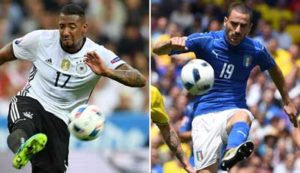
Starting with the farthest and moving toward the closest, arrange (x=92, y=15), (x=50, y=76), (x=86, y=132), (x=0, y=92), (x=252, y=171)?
1. (x=92, y=15)
2. (x=0, y=92)
3. (x=252, y=171)
4. (x=50, y=76)
5. (x=86, y=132)

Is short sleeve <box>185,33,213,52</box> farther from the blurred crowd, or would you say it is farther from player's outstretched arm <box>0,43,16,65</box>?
the blurred crowd

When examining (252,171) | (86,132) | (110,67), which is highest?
(110,67)

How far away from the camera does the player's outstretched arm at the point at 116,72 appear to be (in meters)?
7.55

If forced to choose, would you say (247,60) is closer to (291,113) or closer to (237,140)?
(291,113)

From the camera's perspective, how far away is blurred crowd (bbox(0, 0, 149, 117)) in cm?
1448

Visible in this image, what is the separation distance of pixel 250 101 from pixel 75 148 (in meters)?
2.98

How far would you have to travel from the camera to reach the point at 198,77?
27.2 feet

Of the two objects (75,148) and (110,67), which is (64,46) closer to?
(110,67)

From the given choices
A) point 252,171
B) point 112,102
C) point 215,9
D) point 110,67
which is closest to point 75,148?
point 112,102

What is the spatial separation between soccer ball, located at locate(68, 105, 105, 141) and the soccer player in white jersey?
0.37 metres

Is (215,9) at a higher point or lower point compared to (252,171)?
higher

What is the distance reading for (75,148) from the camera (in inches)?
536

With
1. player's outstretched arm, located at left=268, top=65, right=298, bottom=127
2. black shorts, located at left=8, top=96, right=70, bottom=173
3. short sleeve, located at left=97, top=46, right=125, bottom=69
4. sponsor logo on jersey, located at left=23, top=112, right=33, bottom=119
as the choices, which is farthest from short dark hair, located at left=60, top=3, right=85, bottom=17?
player's outstretched arm, located at left=268, top=65, right=298, bottom=127

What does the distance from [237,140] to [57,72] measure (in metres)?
1.83
